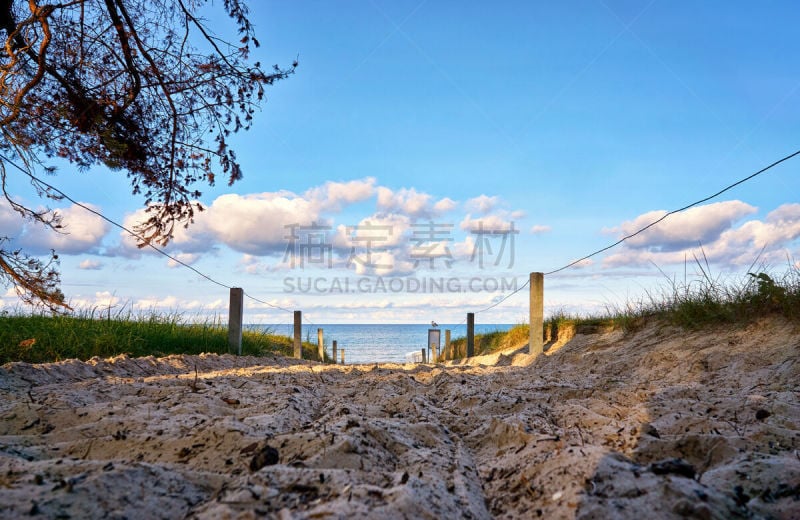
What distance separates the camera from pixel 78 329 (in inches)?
240

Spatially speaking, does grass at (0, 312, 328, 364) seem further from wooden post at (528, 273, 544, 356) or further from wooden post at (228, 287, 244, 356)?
wooden post at (528, 273, 544, 356)

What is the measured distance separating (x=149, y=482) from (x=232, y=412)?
4.08 ft

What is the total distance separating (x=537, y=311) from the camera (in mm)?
8789

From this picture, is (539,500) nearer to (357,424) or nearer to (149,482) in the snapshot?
(357,424)

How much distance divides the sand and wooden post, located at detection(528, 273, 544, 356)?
500 cm

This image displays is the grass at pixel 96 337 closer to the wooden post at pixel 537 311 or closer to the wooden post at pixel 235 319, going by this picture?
the wooden post at pixel 235 319

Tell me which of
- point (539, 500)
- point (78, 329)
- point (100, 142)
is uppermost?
point (100, 142)

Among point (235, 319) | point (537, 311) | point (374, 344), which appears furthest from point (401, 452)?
point (374, 344)

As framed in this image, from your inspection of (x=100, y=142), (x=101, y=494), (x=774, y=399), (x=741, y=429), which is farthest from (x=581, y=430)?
(x=100, y=142)

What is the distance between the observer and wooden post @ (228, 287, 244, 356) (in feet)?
27.0

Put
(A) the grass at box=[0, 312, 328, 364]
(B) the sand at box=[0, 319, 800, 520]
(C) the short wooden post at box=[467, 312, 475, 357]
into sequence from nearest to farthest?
(B) the sand at box=[0, 319, 800, 520] → (A) the grass at box=[0, 312, 328, 364] → (C) the short wooden post at box=[467, 312, 475, 357]

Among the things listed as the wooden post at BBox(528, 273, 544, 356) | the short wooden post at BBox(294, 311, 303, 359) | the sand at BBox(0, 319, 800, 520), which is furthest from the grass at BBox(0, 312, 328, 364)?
the wooden post at BBox(528, 273, 544, 356)

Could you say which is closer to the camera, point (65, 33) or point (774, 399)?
point (774, 399)

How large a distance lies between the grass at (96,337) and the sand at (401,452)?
1.77 m
